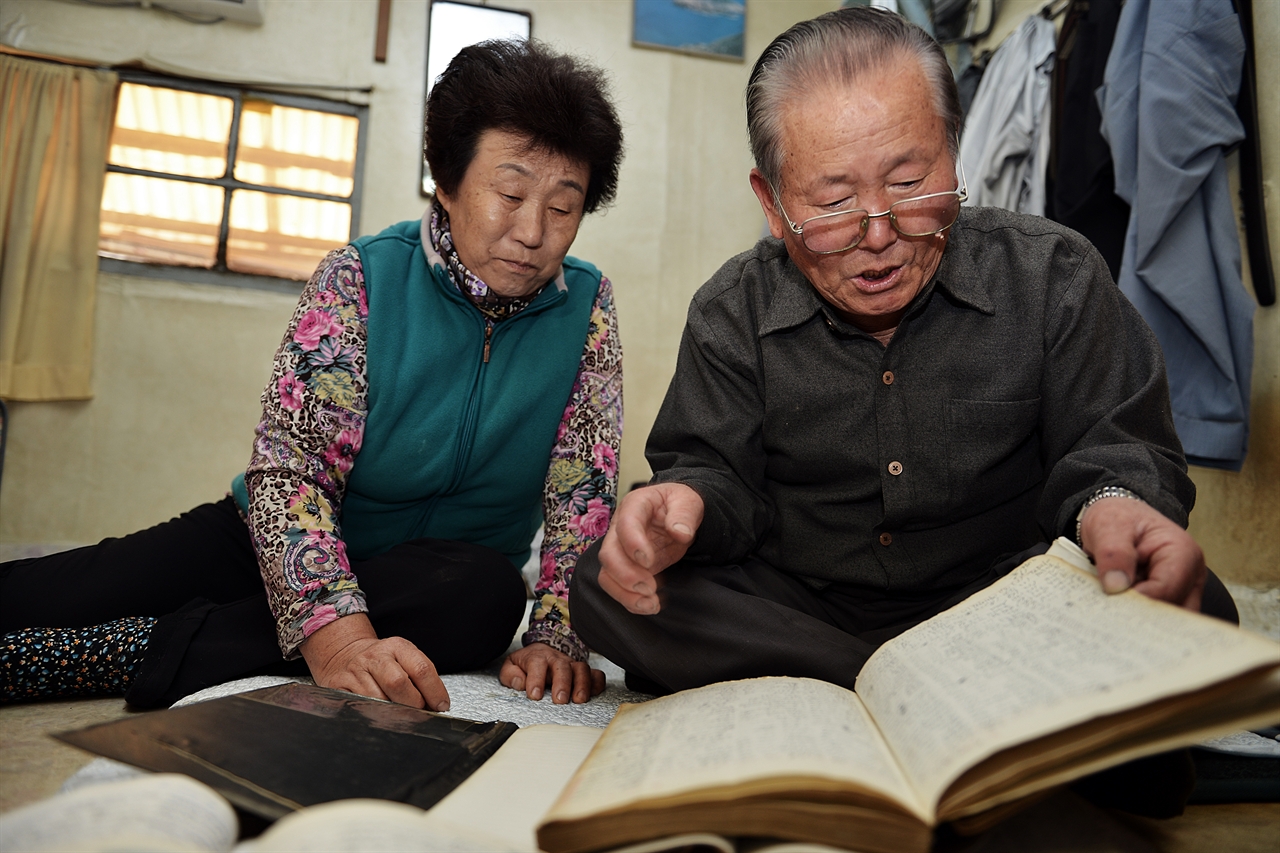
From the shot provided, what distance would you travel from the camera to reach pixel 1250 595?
6.63ft

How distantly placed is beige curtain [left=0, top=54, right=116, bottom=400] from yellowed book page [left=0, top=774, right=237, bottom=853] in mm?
3163

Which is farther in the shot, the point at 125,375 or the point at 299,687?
the point at 125,375

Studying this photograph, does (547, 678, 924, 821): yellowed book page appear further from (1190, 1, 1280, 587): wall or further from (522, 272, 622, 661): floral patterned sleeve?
(1190, 1, 1280, 587): wall

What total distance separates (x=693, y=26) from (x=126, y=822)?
384 centimetres

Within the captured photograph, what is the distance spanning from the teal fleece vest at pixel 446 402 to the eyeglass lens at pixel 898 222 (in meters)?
0.57

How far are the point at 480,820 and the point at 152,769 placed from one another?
24 centimetres

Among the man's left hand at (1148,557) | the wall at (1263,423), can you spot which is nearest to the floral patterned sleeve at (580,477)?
the man's left hand at (1148,557)

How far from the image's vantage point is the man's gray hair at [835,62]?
996 mm

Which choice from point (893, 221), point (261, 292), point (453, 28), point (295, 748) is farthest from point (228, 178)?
point (295, 748)

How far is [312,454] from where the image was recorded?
1.23m

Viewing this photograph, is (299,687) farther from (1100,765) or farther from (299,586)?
(1100,765)

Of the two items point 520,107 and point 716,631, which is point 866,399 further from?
point 520,107

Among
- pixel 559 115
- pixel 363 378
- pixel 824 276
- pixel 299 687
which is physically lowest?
pixel 299 687

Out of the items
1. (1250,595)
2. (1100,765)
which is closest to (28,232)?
(1100,765)
